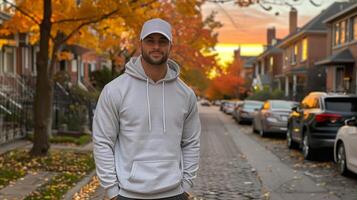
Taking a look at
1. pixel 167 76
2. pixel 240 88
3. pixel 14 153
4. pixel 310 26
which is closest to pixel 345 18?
pixel 310 26

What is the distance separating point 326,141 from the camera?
1293 centimetres

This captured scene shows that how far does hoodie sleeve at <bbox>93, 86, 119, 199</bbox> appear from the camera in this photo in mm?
3535

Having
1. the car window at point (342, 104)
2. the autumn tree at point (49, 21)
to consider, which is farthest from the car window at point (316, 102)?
the autumn tree at point (49, 21)

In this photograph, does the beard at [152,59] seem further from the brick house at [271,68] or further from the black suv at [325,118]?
the brick house at [271,68]

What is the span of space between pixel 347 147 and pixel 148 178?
7.88 m

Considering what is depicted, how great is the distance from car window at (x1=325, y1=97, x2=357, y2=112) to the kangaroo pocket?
1030cm

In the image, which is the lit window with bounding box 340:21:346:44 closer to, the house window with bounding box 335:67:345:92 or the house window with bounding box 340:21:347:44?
the house window with bounding box 340:21:347:44

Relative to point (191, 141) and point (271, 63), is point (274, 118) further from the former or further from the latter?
point (271, 63)

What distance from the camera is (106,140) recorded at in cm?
359

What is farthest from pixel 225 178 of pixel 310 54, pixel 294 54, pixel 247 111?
pixel 294 54

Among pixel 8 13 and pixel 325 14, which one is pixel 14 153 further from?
pixel 325 14

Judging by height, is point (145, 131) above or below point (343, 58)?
below

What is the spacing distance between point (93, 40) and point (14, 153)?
7057mm

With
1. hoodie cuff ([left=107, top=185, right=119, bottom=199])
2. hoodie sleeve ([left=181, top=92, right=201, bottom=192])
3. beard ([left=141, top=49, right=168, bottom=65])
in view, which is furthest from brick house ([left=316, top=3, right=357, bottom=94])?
hoodie cuff ([left=107, top=185, right=119, bottom=199])
